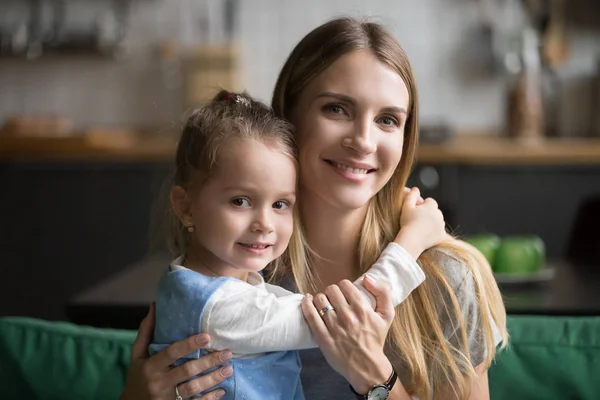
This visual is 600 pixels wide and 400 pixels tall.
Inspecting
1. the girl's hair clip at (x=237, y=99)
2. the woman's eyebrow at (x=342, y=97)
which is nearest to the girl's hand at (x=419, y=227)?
the woman's eyebrow at (x=342, y=97)

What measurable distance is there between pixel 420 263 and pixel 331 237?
0.61 ft

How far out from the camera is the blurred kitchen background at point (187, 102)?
4.04 metres

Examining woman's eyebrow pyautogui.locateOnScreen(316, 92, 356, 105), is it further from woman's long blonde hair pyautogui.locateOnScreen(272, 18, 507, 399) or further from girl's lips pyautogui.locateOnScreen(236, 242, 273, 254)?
girl's lips pyautogui.locateOnScreen(236, 242, 273, 254)

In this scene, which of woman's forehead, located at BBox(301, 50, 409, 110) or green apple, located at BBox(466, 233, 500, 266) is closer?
woman's forehead, located at BBox(301, 50, 409, 110)

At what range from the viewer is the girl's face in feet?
4.35

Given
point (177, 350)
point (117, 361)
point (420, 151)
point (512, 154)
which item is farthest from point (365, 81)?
point (512, 154)

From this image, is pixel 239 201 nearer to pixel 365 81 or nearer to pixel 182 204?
pixel 182 204

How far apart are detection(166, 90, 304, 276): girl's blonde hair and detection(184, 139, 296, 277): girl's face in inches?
0.6

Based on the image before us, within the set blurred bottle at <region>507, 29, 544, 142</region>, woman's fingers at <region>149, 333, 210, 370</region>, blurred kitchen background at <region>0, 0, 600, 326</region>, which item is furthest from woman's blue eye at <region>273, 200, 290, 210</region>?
blurred bottle at <region>507, 29, 544, 142</region>

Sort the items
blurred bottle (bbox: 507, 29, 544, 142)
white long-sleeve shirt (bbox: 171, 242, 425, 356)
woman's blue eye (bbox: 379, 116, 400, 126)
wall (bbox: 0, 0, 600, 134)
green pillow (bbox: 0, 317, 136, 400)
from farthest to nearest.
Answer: wall (bbox: 0, 0, 600, 134)
blurred bottle (bbox: 507, 29, 544, 142)
green pillow (bbox: 0, 317, 136, 400)
woman's blue eye (bbox: 379, 116, 400, 126)
white long-sleeve shirt (bbox: 171, 242, 425, 356)

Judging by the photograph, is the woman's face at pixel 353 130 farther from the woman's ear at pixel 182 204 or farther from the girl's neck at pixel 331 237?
the woman's ear at pixel 182 204

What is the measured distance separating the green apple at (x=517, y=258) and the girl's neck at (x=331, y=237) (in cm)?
80

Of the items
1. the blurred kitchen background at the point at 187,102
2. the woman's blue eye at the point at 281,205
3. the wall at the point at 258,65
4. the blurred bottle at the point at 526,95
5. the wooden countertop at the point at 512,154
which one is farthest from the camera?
the wall at the point at 258,65

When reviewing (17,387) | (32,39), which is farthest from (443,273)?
(32,39)
